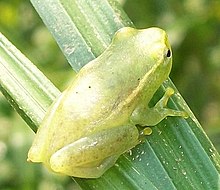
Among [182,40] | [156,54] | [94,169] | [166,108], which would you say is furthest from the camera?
[182,40]

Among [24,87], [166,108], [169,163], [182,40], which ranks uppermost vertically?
[24,87]

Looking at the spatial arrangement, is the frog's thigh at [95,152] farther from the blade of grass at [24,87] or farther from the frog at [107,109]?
the blade of grass at [24,87]

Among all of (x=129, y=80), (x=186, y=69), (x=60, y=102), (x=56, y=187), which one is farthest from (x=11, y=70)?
(x=186, y=69)

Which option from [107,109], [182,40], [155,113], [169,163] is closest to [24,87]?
[107,109]

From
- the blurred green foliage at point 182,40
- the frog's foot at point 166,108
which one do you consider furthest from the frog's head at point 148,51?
the blurred green foliage at point 182,40

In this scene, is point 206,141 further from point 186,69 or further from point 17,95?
point 186,69

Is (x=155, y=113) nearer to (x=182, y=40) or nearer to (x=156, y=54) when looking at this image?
(x=156, y=54)

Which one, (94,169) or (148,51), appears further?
(148,51)

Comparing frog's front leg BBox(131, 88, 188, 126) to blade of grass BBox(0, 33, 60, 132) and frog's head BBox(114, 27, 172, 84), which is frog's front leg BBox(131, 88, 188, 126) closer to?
frog's head BBox(114, 27, 172, 84)
